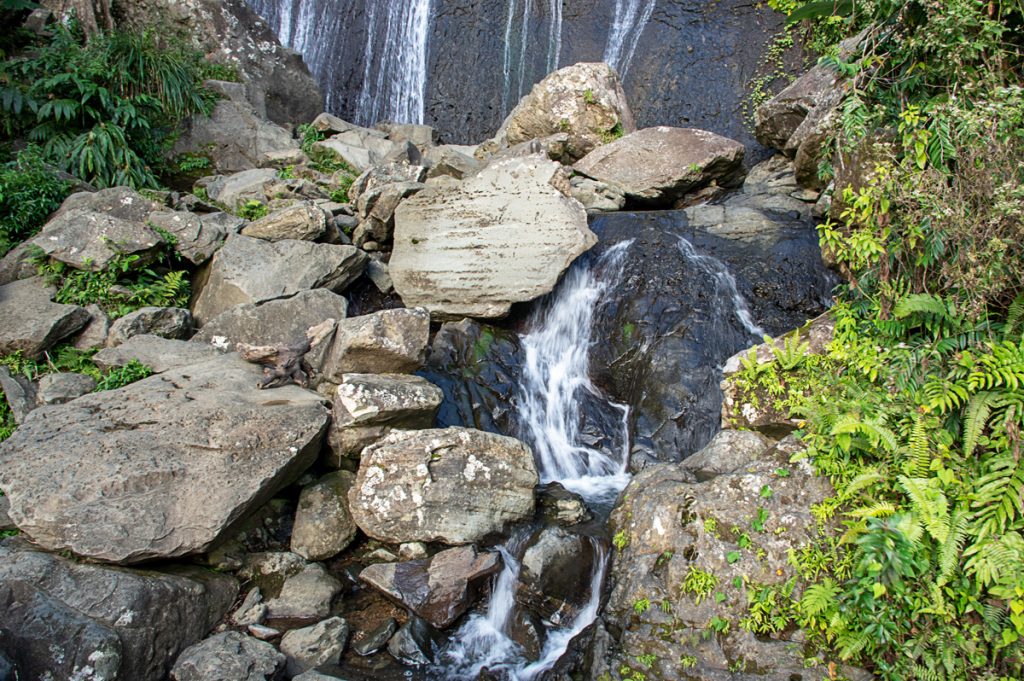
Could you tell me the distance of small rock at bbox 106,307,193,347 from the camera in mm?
6730

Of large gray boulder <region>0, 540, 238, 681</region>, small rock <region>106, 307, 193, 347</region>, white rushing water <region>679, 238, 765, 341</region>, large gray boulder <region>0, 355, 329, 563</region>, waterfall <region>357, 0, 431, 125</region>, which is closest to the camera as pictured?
large gray boulder <region>0, 540, 238, 681</region>

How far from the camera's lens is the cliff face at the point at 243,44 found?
41.9 ft

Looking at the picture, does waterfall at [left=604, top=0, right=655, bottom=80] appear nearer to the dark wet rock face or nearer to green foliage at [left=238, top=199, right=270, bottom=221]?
the dark wet rock face

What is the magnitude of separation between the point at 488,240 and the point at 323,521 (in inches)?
167

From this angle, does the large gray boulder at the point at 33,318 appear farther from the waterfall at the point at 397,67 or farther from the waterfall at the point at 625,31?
the waterfall at the point at 625,31

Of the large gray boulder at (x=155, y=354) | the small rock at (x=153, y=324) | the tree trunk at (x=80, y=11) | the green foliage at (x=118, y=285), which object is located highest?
the tree trunk at (x=80, y=11)

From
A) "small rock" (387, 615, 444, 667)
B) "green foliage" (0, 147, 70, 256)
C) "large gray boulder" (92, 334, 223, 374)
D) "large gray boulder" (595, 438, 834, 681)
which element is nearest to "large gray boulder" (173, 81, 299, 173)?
"green foliage" (0, 147, 70, 256)

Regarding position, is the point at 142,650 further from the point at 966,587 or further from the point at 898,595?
the point at 966,587

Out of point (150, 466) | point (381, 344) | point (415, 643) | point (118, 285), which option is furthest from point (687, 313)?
point (118, 285)

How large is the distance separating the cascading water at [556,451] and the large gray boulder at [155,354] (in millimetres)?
3387

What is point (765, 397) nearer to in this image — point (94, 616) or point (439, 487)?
point (439, 487)

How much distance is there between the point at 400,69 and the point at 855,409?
13.1 metres

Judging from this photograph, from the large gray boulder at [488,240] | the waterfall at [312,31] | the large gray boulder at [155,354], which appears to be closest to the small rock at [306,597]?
the large gray boulder at [155,354]

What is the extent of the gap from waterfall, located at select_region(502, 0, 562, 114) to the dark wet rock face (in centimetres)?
675
